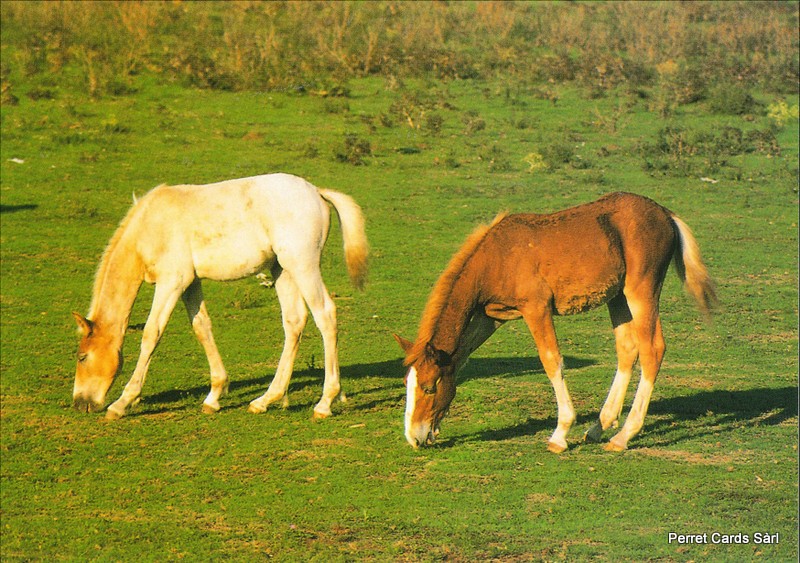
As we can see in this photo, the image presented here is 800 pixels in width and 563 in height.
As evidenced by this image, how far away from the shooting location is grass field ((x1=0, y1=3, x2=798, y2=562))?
7.24 meters

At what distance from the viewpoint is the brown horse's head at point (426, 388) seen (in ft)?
25.5

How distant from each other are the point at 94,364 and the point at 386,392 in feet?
9.10

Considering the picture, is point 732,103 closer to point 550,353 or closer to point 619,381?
point 619,381

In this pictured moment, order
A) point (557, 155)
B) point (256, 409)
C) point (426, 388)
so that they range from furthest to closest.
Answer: point (557, 155), point (256, 409), point (426, 388)

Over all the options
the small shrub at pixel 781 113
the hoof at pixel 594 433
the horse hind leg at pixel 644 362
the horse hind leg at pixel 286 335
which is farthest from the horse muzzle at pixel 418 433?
the small shrub at pixel 781 113

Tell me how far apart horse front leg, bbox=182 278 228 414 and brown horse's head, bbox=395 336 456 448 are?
93.1 inches

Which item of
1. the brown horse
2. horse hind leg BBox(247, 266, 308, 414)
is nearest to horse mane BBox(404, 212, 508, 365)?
the brown horse

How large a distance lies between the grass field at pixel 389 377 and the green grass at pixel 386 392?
0.11 feet

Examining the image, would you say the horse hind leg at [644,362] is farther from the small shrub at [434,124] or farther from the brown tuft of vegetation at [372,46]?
the brown tuft of vegetation at [372,46]

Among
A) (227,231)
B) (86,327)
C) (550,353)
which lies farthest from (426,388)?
(86,327)

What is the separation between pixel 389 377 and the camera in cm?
1082

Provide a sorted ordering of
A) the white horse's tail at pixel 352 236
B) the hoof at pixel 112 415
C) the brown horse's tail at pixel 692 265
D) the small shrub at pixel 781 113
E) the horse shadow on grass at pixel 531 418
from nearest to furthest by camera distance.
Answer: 1. the brown horse's tail at pixel 692 265
2. the horse shadow on grass at pixel 531 418
3. the hoof at pixel 112 415
4. the white horse's tail at pixel 352 236
5. the small shrub at pixel 781 113

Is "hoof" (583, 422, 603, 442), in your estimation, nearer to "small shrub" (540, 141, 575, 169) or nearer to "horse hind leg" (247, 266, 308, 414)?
"horse hind leg" (247, 266, 308, 414)

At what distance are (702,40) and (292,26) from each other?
13.2 m
